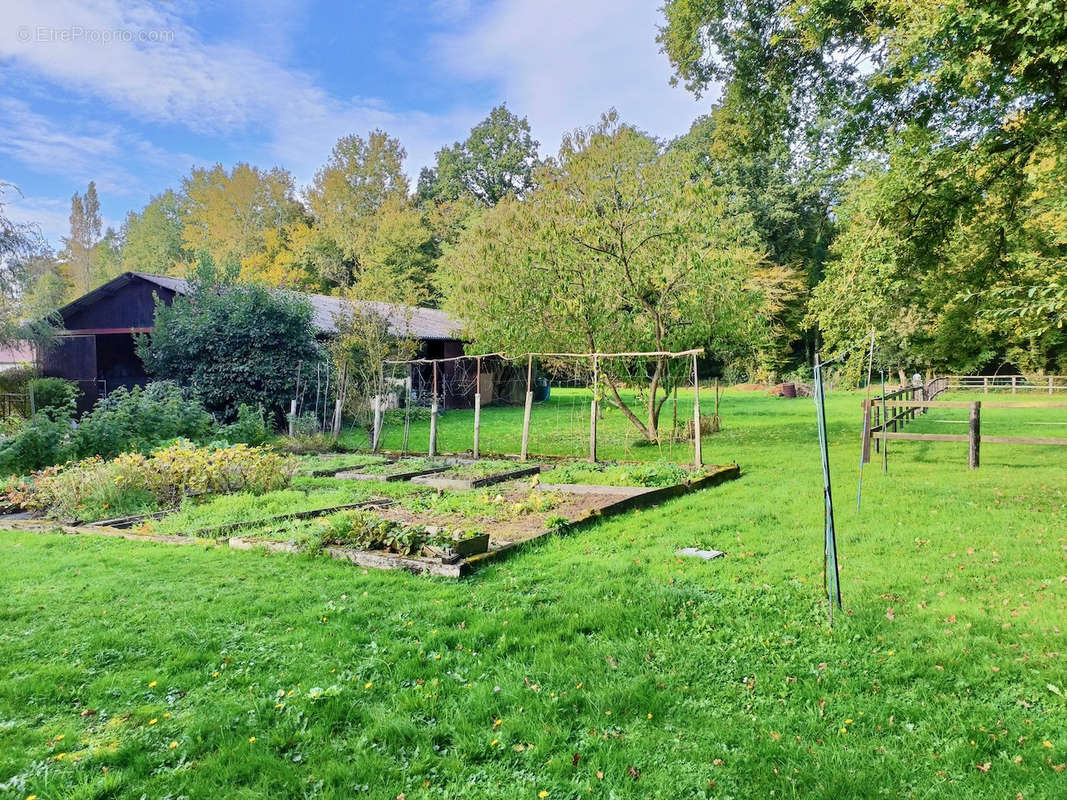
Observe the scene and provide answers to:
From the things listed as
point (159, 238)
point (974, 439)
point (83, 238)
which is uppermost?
point (83, 238)

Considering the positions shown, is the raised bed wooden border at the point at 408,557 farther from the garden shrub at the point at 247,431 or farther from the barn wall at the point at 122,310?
the barn wall at the point at 122,310

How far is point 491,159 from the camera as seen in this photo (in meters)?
44.4

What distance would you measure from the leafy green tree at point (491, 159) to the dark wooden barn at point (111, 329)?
2677cm

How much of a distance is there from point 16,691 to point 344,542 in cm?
265

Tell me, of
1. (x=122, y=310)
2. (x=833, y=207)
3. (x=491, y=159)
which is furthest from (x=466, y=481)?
(x=491, y=159)

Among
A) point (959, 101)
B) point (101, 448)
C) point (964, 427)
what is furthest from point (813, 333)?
point (101, 448)

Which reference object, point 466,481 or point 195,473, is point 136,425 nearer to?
point 195,473

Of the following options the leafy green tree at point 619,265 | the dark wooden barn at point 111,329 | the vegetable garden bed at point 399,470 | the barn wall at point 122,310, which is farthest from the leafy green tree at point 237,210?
the vegetable garden bed at point 399,470

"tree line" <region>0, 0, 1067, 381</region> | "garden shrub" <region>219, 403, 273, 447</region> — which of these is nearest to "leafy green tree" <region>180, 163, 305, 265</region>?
"tree line" <region>0, 0, 1067, 381</region>

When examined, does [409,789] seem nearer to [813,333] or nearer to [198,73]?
[198,73]

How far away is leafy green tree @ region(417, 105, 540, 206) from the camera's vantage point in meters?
44.3

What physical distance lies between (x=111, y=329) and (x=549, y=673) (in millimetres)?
21179

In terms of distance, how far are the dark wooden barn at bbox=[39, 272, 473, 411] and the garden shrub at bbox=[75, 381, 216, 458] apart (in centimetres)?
711

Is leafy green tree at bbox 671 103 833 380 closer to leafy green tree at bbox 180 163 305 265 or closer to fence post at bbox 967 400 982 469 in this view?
fence post at bbox 967 400 982 469
